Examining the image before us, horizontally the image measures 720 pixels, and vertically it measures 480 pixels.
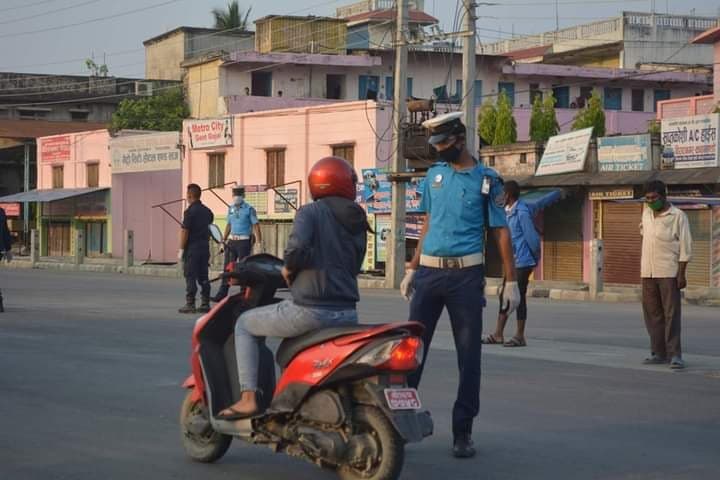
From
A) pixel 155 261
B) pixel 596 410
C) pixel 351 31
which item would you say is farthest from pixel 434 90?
pixel 596 410

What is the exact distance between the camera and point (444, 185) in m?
7.90

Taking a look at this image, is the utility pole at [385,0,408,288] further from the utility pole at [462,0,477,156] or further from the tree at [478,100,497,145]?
the tree at [478,100,497,145]

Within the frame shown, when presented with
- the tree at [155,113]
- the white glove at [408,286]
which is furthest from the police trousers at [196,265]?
the tree at [155,113]

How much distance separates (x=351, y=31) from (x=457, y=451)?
59.9m

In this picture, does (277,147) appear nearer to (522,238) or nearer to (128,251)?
(128,251)

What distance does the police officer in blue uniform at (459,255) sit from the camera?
7.66 m

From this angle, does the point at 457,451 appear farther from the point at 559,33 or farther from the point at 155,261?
the point at 559,33

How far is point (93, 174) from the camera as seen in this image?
192 ft

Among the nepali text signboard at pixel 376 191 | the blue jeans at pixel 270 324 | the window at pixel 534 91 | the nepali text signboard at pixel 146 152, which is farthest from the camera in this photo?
the window at pixel 534 91

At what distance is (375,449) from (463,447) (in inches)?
51.9

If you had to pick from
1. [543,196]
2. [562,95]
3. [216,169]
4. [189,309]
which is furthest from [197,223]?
[562,95]

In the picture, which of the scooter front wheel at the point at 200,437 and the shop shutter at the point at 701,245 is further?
the shop shutter at the point at 701,245

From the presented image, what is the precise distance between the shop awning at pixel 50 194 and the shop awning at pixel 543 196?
25.7 meters

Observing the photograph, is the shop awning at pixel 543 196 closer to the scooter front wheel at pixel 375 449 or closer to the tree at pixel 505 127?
the tree at pixel 505 127
